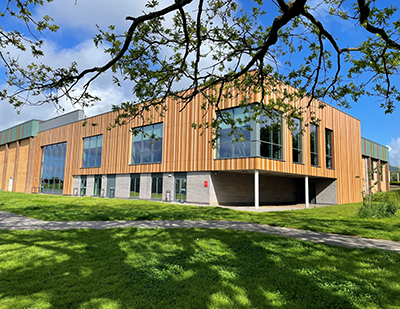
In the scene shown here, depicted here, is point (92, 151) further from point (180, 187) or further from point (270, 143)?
point (270, 143)

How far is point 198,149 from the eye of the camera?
22.9 metres

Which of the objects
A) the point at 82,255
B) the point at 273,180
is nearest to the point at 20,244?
the point at 82,255

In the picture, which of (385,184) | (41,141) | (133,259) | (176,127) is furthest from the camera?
(385,184)

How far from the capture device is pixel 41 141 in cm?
4272

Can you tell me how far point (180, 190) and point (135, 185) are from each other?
6.21 meters

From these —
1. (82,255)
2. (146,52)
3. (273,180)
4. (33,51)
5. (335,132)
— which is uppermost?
(335,132)

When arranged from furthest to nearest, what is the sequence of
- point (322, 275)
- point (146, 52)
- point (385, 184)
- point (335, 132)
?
1. point (385, 184)
2. point (335, 132)
3. point (146, 52)
4. point (322, 275)

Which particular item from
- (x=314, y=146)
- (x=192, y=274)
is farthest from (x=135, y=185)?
(x=192, y=274)

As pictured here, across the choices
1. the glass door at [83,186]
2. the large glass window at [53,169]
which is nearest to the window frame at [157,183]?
the glass door at [83,186]

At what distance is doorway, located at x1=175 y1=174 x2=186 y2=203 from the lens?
78.7 ft

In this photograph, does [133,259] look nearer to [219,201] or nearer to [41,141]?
[219,201]

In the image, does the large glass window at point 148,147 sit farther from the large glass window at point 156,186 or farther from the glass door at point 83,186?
the glass door at point 83,186

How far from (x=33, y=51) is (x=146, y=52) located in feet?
9.48

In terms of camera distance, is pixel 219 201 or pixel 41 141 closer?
pixel 219 201
